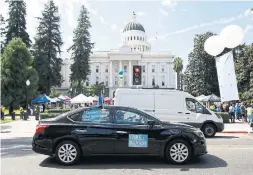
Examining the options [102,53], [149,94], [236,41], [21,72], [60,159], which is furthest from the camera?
[102,53]

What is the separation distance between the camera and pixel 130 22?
137750mm

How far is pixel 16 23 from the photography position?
190ft

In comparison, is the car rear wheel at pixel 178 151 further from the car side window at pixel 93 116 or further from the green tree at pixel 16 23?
the green tree at pixel 16 23

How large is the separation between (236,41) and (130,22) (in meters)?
123

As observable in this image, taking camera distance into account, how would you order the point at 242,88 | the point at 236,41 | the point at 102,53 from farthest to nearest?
the point at 102,53 → the point at 242,88 → the point at 236,41

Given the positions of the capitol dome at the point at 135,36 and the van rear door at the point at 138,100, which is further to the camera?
the capitol dome at the point at 135,36

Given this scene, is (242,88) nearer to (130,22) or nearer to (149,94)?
(149,94)

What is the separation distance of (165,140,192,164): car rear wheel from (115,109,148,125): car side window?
94 centimetres

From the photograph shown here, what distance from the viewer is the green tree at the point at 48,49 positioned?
195 ft

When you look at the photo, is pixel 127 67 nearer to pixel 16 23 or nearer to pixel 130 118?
pixel 16 23

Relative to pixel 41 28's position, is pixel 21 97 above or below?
below

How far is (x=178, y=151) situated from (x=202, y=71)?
54411 millimetres

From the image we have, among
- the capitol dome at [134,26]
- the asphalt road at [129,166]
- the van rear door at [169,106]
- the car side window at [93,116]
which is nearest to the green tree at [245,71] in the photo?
the van rear door at [169,106]

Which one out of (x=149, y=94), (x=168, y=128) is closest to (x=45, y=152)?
(x=168, y=128)
